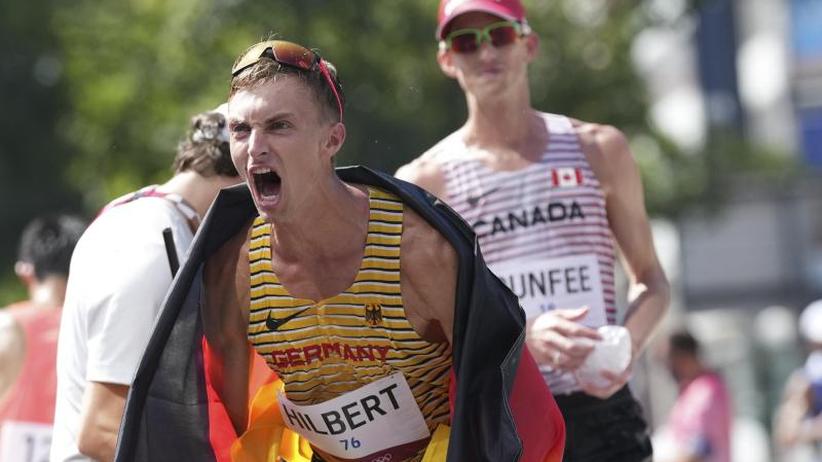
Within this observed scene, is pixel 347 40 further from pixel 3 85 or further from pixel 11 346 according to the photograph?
pixel 3 85

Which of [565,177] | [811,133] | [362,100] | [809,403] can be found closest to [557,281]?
[565,177]

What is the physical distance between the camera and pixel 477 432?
4.35m

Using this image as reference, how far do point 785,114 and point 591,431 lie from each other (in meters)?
33.7

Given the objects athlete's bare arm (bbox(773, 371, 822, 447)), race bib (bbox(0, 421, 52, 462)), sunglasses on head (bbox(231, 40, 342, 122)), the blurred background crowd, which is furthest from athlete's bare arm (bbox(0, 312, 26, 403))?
athlete's bare arm (bbox(773, 371, 822, 447))

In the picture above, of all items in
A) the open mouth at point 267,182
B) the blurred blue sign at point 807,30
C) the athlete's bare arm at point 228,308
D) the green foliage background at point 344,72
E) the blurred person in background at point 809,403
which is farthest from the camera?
the blurred blue sign at point 807,30

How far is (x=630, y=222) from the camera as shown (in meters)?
5.97

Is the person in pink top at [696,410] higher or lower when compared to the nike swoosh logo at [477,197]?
lower

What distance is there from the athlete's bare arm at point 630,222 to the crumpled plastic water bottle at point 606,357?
0.31m

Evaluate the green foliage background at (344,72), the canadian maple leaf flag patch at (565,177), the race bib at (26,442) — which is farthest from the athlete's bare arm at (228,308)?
the green foliage background at (344,72)

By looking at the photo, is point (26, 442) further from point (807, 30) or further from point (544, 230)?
point (807, 30)

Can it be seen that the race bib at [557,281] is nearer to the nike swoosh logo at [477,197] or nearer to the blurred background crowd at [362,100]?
the nike swoosh logo at [477,197]

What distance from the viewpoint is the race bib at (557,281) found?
18.8 feet

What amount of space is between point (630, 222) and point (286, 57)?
2042 mm

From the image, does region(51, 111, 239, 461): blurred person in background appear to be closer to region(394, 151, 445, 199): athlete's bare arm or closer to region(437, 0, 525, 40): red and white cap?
region(394, 151, 445, 199): athlete's bare arm
